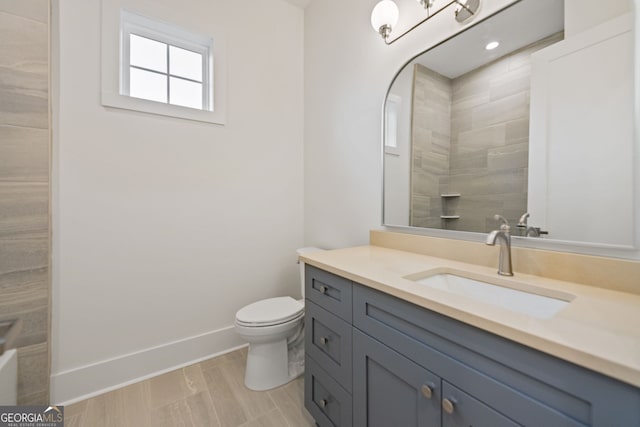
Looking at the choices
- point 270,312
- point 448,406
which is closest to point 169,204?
point 270,312

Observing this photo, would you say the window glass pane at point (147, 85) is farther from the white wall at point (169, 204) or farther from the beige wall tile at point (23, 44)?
the beige wall tile at point (23, 44)

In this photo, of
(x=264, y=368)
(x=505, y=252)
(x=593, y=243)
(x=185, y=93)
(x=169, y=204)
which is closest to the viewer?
(x=593, y=243)

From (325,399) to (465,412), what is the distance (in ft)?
2.31

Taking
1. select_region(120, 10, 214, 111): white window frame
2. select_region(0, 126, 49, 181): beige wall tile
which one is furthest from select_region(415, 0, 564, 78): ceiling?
select_region(0, 126, 49, 181): beige wall tile

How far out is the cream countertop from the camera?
1.48 feet

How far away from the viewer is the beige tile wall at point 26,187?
4.12ft

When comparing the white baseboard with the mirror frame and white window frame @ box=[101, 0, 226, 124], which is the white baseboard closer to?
white window frame @ box=[101, 0, 226, 124]

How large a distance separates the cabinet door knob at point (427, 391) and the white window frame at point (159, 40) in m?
1.95

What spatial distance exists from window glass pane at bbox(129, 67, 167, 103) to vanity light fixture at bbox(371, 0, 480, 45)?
4.88ft

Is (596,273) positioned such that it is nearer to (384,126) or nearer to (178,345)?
(384,126)

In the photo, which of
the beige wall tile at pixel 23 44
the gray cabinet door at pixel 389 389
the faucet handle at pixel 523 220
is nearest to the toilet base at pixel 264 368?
the gray cabinet door at pixel 389 389

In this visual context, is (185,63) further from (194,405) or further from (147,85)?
(194,405)

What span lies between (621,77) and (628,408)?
0.93 m

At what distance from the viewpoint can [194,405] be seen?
143 centimetres
